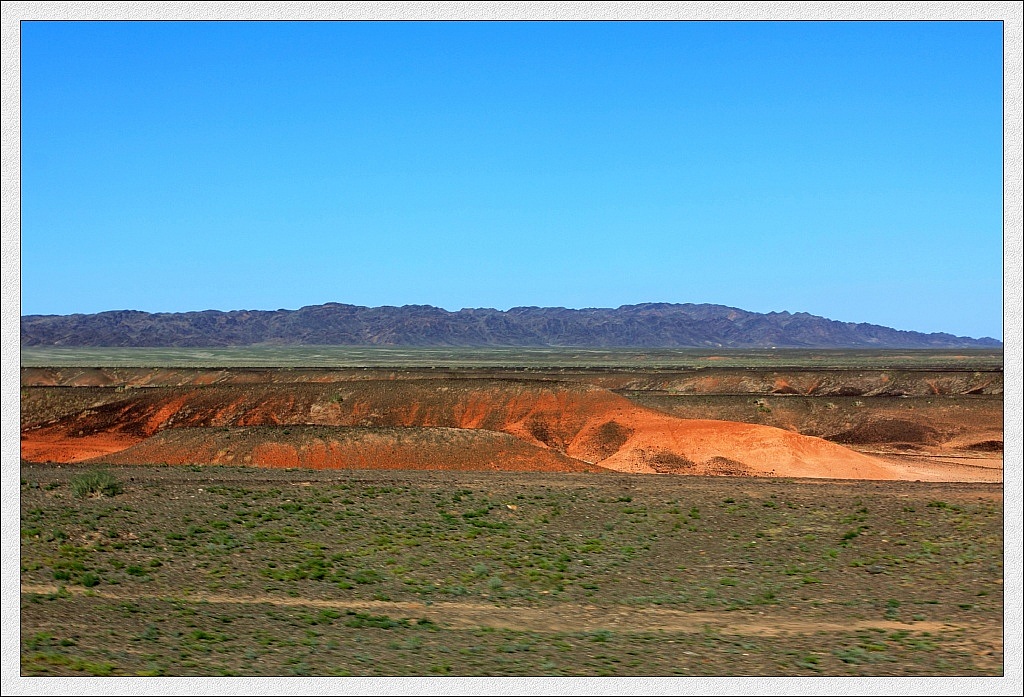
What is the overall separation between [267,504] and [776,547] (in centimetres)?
1272

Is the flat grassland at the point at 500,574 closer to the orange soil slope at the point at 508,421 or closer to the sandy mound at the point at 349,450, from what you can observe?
the sandy mound at the point at 349,450

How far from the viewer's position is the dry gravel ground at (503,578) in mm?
11891

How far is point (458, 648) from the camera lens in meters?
12.5

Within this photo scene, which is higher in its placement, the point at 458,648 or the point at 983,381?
the point at 983,381

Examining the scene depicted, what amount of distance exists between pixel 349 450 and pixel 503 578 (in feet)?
69.7

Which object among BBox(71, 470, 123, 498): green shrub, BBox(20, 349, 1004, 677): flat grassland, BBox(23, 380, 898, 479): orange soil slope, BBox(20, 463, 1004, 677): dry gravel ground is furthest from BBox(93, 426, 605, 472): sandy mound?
BBox(71, 470, 123, 498): green shrub

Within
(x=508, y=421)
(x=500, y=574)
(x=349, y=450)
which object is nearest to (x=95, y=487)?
(x=500, y=574)

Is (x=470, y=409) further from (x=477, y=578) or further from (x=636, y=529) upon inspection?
(x=477, y=578)

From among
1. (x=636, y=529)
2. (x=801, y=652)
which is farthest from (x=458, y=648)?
(x=636, y=529)

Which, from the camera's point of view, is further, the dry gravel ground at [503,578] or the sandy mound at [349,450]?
the sandy mound at [349,450]

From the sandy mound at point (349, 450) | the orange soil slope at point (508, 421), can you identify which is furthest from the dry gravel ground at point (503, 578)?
the orange soil slope at point (508, 421)

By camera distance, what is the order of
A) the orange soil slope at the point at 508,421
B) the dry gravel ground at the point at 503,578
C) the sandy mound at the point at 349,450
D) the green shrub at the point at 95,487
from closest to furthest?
the dry gravel ground at the point at 503,578
the green shrub at the point at 95,487
the sandy mound at the point at 349,450
the orange soil slope at the point at 508,421

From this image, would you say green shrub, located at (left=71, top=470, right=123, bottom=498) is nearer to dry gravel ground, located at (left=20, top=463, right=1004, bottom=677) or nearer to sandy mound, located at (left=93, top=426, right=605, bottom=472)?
dry gravel ground, located at (left=20, top=463, right=1004, bottom=677)

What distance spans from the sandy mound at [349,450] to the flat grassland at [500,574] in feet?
20.6
